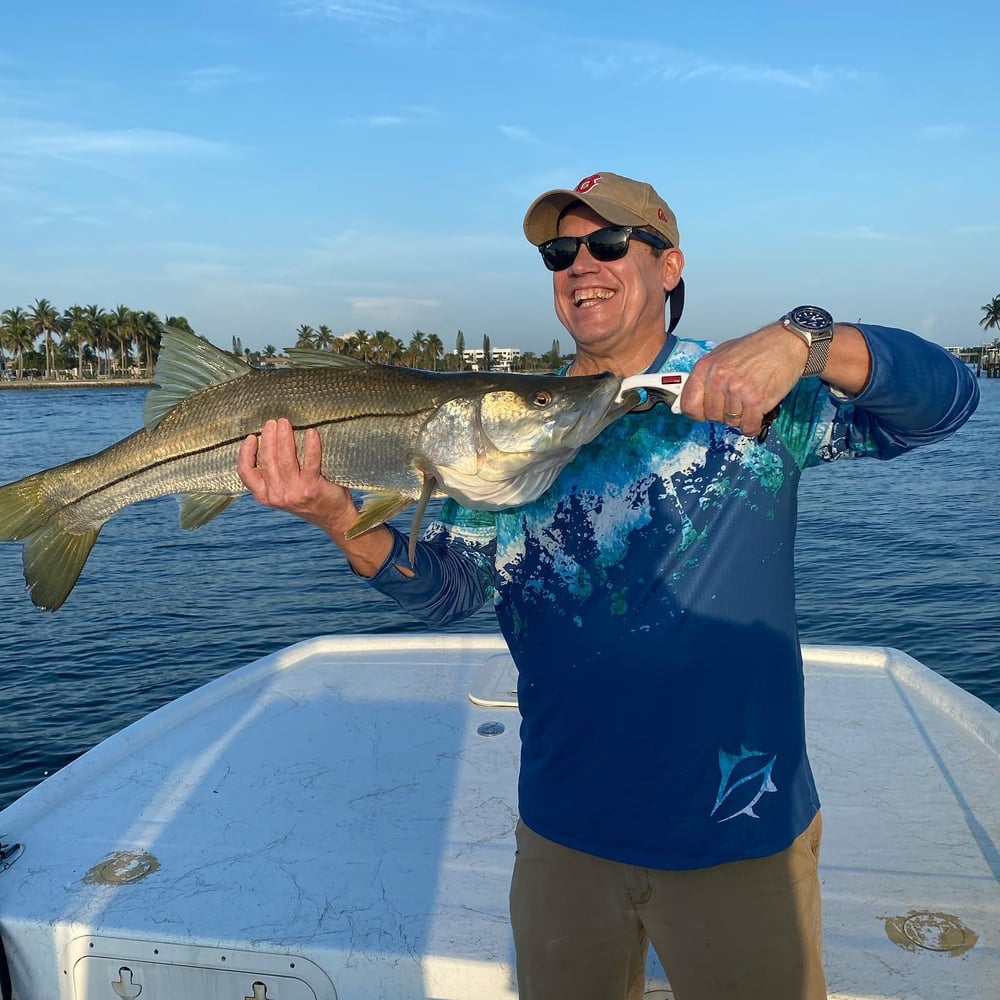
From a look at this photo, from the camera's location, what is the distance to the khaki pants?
7.68 ft

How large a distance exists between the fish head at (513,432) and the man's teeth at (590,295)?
25 cm

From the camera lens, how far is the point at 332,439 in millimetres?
2869

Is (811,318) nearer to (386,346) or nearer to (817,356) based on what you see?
(817,356)

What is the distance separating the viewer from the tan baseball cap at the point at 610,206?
8.77 ft

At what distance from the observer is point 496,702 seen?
547 cm

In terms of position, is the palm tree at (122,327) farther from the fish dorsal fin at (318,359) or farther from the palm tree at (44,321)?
the fish dorsal fin at (318,359)

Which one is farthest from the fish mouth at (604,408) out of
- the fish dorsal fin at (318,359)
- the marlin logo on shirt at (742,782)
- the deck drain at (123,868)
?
the deck drain at (123,868)

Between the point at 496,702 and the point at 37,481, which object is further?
the point at 496,702

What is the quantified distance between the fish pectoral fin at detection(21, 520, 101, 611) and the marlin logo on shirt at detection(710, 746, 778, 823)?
2236 millimetres

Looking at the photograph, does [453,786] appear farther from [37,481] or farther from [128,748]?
[37,481]

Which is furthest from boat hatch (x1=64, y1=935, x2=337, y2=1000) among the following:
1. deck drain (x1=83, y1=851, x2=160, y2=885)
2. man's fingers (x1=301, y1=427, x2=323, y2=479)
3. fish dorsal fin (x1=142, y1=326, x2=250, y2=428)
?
fish dorsal fin (x1=142, y1=326, x2=250, y2=428)

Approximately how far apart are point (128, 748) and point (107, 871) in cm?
135

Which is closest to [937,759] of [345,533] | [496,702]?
[496,702]

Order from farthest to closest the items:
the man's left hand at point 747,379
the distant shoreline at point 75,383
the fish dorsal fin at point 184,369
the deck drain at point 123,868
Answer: the distant shoreline at point 75,383, the deck drain at point 123,868, the fish dorsal fin at point 184,369, the man's left hand at point 747,379
